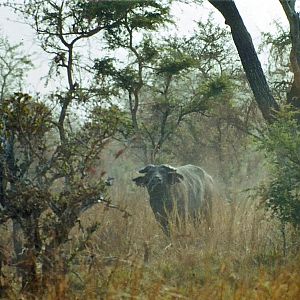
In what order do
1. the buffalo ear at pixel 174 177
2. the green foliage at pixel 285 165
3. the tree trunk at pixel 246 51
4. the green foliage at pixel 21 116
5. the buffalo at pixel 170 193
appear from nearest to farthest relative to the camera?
the green foliage at pixel 21 116 < the green foliage at pixel 285 165 < the buffalo at pixel 170 193 < the buffalo ear at pixel 174 177 < the tree trunk at pixel 246 51

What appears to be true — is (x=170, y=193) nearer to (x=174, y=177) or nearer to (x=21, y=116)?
(x=174, y=177)

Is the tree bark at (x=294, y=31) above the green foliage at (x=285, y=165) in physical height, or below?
above

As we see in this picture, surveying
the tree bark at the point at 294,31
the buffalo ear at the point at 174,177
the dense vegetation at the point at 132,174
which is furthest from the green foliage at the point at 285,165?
the tree bark at the point at 294,31

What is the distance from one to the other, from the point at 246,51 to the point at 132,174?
832cm

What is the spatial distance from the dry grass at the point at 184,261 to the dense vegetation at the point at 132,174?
3 centimetres

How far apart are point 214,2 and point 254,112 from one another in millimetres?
5934

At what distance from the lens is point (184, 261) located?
8.09 m

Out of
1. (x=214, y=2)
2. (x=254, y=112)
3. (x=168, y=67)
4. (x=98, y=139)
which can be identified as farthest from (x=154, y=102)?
(x=98, y=139)

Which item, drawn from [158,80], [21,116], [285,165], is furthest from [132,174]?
[21,116]

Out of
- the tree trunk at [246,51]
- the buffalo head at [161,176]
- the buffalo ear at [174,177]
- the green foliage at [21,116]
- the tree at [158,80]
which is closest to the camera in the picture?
the green foliage at [21,116]

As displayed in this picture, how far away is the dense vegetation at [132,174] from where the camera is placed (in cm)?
621

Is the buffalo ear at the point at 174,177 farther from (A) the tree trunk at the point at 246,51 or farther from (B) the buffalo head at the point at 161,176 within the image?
(A) the tree trunk at the point at 246,51

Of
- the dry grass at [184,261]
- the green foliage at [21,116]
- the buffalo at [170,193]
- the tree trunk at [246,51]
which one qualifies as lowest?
the dry grass at [184,261]

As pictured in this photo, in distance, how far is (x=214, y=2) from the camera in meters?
12.7
